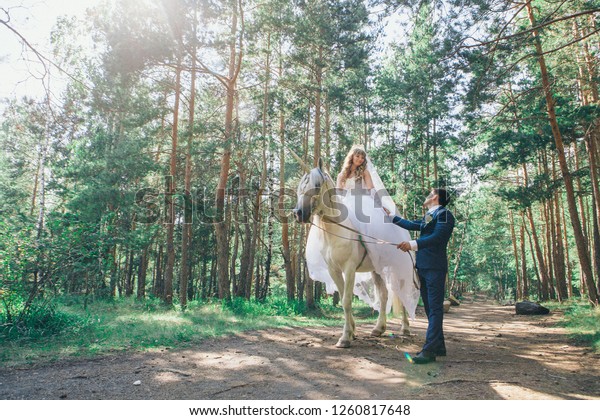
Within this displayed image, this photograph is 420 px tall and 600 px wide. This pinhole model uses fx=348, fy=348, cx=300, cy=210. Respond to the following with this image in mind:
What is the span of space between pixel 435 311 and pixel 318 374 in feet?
6.12

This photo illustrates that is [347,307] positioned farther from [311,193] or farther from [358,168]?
[358,168]

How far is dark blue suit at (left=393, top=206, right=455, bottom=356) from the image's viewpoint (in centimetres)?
482

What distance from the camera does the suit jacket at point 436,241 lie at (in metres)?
4.86

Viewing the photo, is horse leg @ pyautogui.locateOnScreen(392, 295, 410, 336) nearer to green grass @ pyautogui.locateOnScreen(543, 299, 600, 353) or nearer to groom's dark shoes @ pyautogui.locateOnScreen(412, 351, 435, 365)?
groom's dark shoes @ pyautogui.locateOnScreen(412, 351, 435, 365)

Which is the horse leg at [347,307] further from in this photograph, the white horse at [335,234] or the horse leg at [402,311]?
the horse leg at [402,311]

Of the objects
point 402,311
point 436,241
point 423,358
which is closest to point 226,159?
point 402,311

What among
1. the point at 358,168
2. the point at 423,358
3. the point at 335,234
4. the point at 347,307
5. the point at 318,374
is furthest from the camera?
the point at 358,168

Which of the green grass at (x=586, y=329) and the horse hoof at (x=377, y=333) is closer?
the green grass at (x=586, y=329)

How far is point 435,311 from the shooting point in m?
4.82

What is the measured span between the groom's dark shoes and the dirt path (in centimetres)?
13

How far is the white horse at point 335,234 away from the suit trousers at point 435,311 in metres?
1.30

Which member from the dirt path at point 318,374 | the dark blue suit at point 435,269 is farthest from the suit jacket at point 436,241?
the dirt path at point 318,374

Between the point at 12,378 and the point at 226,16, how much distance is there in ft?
45.3

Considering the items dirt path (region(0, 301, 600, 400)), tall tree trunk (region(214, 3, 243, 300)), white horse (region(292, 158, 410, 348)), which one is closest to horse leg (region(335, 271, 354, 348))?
white horse (region(292, 158, 410, 348))
